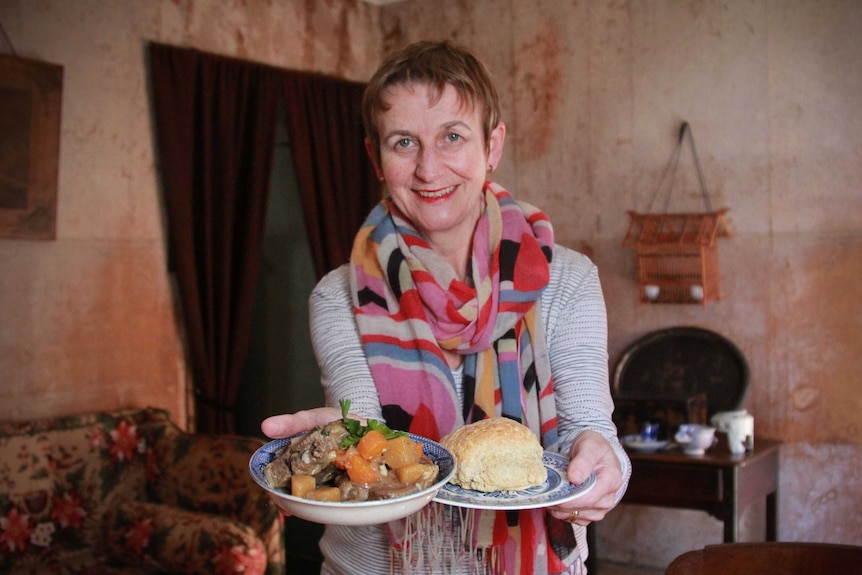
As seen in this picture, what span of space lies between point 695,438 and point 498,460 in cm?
227

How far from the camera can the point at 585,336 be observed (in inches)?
62.9

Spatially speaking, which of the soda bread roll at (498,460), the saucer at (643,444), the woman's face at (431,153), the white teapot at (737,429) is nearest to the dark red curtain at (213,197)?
the saucer at (643,444)

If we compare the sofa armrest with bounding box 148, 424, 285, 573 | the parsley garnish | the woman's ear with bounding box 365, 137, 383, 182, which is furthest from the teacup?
the parsley garnish

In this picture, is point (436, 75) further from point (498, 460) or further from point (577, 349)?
point (498, 460)

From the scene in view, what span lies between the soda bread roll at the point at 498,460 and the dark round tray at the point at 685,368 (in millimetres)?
2467

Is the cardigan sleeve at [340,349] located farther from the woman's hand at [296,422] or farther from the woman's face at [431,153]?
the woman's face at [431,153]

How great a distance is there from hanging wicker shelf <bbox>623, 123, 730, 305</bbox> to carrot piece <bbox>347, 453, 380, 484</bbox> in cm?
290

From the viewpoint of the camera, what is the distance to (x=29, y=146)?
3.32 metres

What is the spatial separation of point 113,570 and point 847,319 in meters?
3.11

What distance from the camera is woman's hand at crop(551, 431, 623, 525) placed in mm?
1304

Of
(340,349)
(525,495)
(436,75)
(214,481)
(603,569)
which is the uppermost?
(436,75)

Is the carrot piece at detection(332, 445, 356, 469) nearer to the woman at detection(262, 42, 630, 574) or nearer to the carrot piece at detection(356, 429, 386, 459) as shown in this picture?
the carrot piece at detection(356, 429, 386, 459)

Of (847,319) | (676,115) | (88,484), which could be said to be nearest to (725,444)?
(847,319)

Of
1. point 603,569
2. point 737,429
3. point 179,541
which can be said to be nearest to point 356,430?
point 179,541
